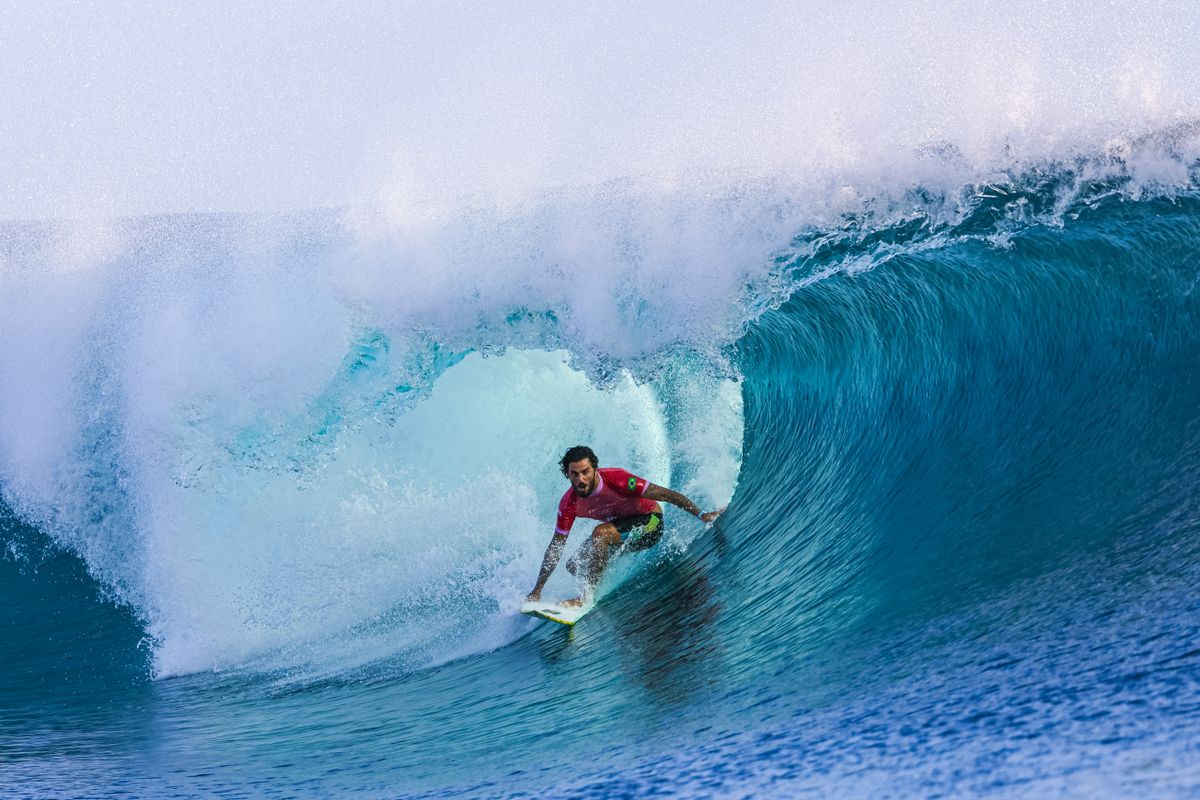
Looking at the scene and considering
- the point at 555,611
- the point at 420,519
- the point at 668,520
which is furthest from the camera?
the point at 420,519

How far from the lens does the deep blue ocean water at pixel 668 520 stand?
9.48ft

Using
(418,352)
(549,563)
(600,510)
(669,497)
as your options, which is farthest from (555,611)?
(418,352)

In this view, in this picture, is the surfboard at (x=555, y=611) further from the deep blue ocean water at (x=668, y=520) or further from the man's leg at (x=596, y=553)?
the man's leg at (x=596, y=553)

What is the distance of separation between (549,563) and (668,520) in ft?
3.84

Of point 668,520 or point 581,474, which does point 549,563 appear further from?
point 668,520

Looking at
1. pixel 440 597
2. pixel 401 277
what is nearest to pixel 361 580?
pixel 440 597

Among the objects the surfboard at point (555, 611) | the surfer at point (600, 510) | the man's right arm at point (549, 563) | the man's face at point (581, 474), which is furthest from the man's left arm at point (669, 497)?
the surfboard at point (555, 611)

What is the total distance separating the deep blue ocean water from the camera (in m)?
2.89

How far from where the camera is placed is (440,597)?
19.6 ft

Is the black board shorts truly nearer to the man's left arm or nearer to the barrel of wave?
the man's left arm

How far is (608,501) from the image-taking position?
5.67 meters

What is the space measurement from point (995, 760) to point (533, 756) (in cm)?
161

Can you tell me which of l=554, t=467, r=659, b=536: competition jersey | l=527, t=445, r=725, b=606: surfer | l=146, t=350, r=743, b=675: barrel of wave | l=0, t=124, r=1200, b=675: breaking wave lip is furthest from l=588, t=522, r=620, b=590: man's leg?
l=0, t=124, r=1200, b=675: breaking wave lip

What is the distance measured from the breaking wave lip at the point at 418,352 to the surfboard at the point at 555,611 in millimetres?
830
